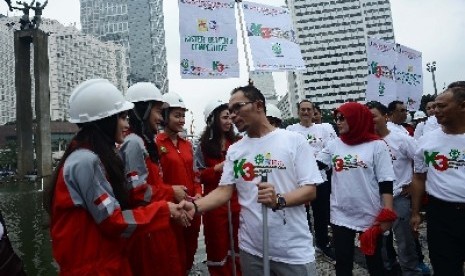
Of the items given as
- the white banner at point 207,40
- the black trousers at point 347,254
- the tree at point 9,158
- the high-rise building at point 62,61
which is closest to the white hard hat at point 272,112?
the white banner at point 207,40

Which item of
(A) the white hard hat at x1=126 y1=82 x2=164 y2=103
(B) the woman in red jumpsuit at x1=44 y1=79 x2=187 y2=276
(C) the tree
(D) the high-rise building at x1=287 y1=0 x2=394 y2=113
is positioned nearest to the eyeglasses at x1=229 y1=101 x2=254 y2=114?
(B) the woman in red jumpsuit at x1=44 y1=79 x2=187 y2=276

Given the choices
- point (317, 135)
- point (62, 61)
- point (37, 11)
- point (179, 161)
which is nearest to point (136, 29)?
point (62, 61)

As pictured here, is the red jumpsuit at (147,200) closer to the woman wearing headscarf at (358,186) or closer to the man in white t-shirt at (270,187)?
the man in white t-shirt at (270,187)

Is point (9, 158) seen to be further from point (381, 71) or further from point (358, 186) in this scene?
point (358, 186)

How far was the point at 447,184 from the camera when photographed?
3.34m

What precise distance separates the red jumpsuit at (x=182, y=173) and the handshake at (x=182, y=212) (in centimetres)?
112

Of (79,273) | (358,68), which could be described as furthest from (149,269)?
(358,68)

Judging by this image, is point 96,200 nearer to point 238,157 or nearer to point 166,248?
point 238,157

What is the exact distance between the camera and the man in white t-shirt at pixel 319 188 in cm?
612

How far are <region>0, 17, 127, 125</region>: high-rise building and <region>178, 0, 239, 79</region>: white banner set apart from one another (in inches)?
4648

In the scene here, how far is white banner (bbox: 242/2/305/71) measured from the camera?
762 cm

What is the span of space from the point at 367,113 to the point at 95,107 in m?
2.62

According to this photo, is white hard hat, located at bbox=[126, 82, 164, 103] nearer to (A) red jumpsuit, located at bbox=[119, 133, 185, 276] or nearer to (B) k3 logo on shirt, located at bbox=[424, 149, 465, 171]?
(A) red jumpsuit, located at bbox=[119, 133, 185, 276]

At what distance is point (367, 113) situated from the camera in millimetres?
3947
